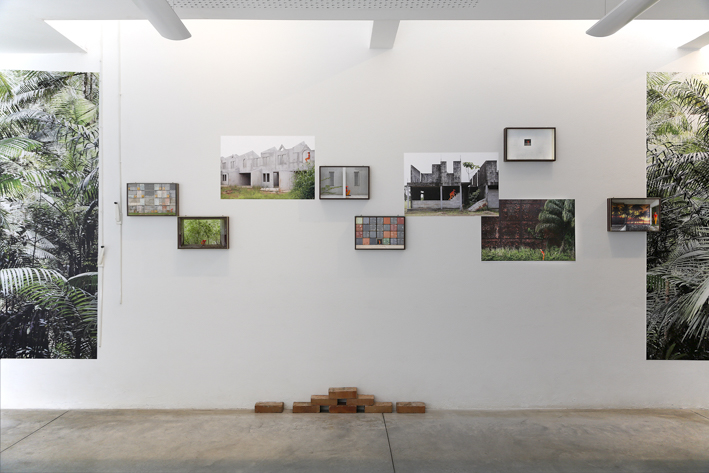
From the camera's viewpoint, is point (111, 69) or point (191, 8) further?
point (111, 69)

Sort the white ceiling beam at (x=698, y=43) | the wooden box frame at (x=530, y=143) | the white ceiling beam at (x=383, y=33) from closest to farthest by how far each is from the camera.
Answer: the white ceiling beam at (x=383, y=33), the white ceiling beam at (x=698, y=43), the wooden box frame at (x=530, y=143)

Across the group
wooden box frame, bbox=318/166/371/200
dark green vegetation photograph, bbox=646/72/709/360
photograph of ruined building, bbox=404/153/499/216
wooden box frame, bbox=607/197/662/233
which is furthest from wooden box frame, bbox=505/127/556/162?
wooden box frame, bbox=318/166/371/200

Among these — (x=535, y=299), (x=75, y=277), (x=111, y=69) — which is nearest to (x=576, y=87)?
(x=535, y=299)

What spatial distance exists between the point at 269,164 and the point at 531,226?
211cm

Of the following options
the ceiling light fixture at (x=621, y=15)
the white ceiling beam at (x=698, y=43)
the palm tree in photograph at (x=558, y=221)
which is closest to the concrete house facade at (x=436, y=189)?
the palm tree in photograph at (x=558, y=221)

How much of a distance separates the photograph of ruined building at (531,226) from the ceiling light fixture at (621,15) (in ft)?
4.77

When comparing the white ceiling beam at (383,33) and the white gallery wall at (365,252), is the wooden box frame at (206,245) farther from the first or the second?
the white ceiling beam at (383,33)

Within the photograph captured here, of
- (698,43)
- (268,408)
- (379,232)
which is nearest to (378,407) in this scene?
(268,408)

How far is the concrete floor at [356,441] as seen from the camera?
2.64 meters

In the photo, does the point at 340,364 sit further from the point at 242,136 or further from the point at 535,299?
the point at 242,136

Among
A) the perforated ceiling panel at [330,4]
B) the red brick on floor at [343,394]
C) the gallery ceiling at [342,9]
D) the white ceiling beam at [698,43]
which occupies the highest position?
the white ceiling beam at [698,43]

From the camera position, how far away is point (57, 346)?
11.3ft

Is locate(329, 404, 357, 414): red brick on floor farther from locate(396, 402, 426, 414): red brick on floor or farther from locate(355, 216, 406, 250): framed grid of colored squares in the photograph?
locate(355, 216, 406, 250): framed grid of colored squares

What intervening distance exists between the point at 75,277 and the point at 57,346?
0.56 meters
